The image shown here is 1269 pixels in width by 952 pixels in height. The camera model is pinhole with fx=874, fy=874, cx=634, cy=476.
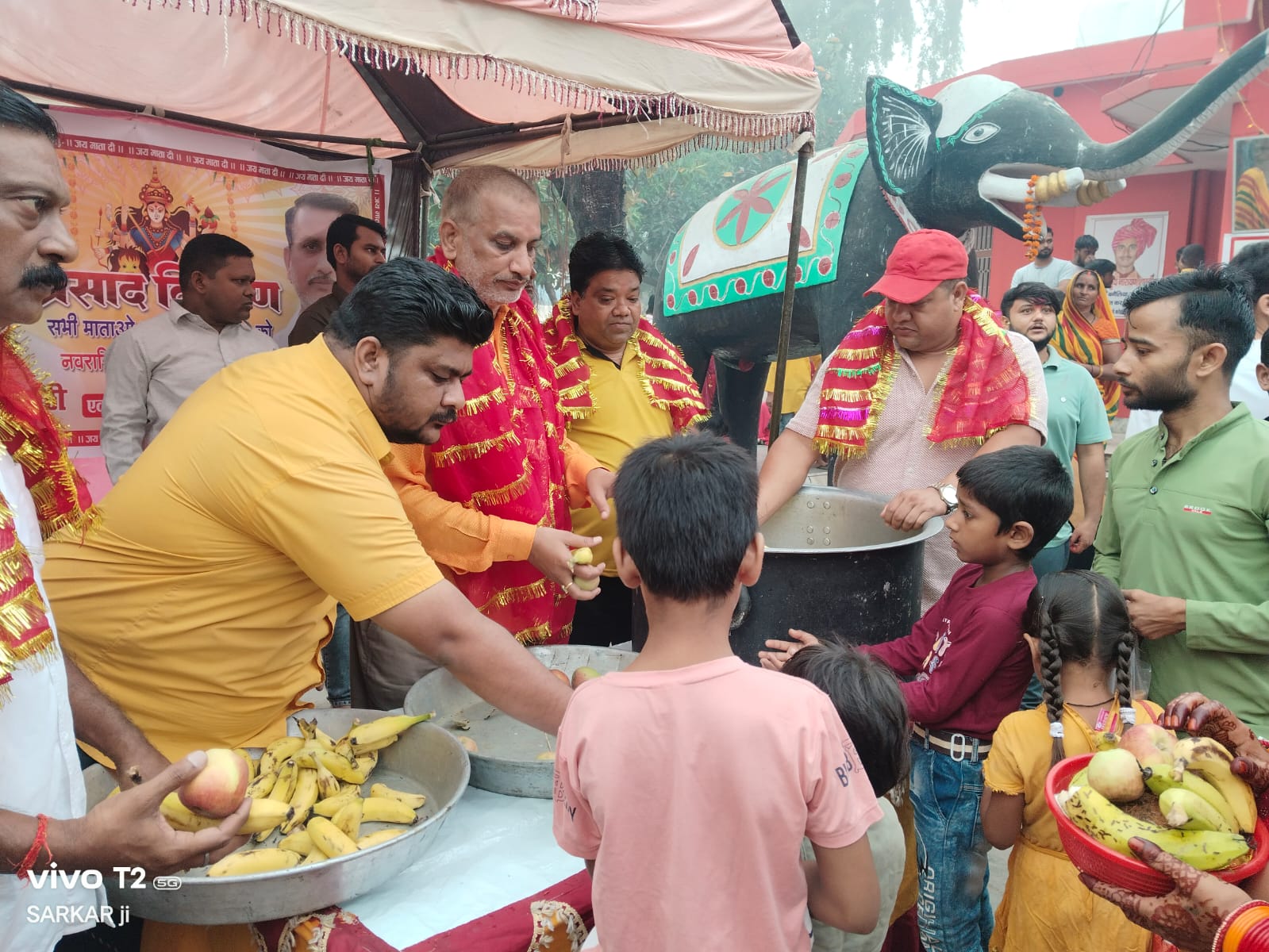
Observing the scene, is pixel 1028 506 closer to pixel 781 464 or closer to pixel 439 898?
pixel 781 464

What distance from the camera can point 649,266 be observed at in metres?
17.0

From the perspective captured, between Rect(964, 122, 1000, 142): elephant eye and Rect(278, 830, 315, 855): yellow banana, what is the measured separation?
233 inches

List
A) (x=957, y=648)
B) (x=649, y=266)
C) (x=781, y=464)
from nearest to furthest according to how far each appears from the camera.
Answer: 1. (x=957, y=648)
2. (x=781, y=464)
3. (x=649, y=266)

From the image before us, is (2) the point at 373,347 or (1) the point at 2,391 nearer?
(1) the point at 2,391

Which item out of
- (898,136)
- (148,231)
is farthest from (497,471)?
(898,136)

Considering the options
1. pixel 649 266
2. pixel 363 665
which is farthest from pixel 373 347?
pixel 649 266

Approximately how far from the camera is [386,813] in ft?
5.19

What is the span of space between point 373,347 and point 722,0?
5.82 feet

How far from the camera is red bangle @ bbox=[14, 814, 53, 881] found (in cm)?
115

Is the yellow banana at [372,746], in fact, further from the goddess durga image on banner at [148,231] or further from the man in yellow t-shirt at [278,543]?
the goddess durga image on banner at [148,231]

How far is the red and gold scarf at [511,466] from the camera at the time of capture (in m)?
2.35

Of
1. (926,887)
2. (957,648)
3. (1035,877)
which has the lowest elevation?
(926,887)

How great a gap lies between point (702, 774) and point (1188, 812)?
0.75 metres

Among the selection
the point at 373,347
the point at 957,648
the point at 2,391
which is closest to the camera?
the point at 2,391
